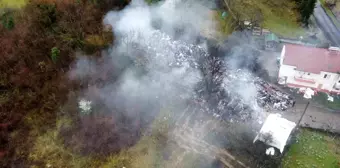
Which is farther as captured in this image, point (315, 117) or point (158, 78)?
point (158, 78)

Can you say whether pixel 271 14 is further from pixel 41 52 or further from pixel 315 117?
pixel 41 52

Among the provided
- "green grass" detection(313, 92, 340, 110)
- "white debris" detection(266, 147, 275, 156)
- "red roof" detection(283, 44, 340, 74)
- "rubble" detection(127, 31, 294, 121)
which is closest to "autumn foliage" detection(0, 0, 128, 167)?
"rubble" detection(127, 31, 294, 121)

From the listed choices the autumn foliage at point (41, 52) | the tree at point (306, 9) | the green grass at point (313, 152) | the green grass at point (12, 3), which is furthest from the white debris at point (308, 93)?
the green grass at point (12, 3)

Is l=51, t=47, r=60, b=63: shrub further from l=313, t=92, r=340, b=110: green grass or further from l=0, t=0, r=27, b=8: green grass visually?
l=313, t=92, r=340, b=110: green grass

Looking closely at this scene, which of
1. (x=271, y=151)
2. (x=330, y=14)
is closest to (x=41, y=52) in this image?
(x=271, y=151)

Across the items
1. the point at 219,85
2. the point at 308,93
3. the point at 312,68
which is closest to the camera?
the point at 312,68

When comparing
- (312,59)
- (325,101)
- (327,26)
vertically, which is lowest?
(325,101)

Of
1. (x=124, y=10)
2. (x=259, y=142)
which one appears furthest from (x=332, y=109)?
(x=124, y=10)

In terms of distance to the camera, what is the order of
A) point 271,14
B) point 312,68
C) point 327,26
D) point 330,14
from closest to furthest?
point 312,68 < point 327,26 < point 271,14 < point 330,14
